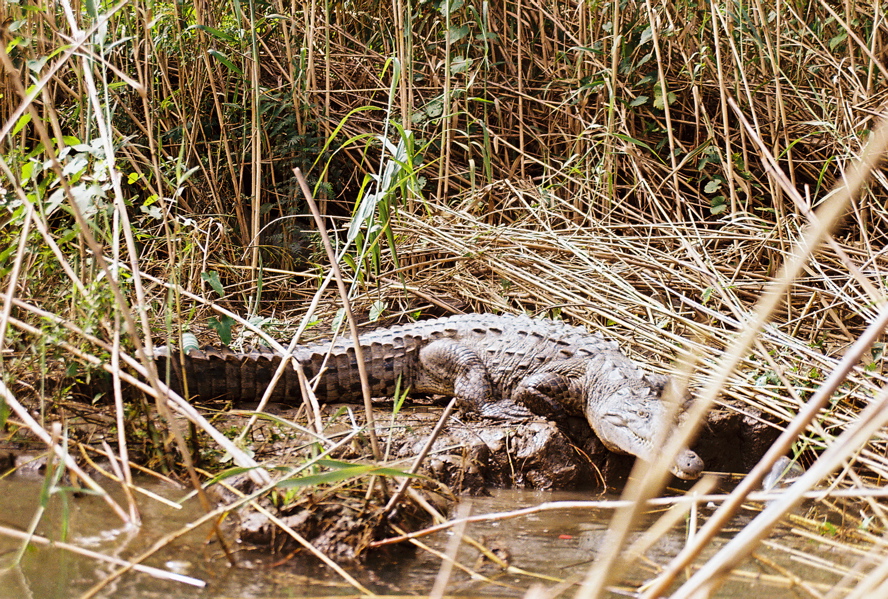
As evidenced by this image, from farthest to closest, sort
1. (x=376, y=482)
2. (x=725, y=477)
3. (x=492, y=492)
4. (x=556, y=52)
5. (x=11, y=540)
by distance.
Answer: (x=556, y=52) → (x=725, y=477) → (x=492, y=492) → (x=376, y=482) → (x=11, y=540)

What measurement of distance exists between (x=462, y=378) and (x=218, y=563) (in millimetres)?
2013

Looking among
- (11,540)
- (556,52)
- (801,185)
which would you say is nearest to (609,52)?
(556,52)

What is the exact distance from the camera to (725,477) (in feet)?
9.84

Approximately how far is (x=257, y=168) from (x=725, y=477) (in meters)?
2.81

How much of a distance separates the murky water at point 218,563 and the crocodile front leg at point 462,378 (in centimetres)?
133

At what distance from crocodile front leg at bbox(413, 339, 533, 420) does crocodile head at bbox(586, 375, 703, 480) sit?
433mm

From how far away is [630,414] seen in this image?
115 inches

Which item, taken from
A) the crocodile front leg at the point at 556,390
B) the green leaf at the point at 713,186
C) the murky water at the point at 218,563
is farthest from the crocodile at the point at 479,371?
the green leaf at the point at 713,186

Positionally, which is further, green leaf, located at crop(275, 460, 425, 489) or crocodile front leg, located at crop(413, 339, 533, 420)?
crocodile front leg, located at crop(413, 339, 533, 420)

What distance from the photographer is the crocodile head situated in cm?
283

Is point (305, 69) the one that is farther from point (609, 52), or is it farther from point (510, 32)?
point (609, 52)

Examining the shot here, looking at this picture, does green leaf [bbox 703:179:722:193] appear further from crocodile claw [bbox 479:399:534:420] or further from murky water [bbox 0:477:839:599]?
murky water [bbox 0:477:839:599]

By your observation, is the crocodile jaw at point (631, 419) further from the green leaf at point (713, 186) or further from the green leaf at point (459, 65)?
the green leaf at point (459, 65)

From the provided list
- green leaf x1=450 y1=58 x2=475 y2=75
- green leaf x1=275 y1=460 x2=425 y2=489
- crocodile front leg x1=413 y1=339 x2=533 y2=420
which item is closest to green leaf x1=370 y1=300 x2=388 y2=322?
crocodile front leg x1=413 y1=339 x2=533 y2=420
